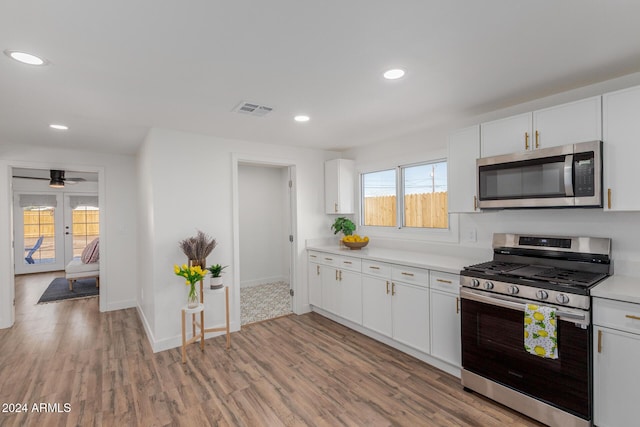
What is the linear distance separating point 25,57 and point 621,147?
366 cm

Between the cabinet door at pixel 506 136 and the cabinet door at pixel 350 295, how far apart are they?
1.86m

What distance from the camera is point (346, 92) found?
2.45 metres

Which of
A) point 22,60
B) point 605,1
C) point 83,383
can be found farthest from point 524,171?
point 83,383

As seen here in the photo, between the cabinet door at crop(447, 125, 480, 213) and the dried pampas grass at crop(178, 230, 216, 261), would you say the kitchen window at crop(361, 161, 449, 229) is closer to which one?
the cabinet door at crop(447, 125, 480, 213)

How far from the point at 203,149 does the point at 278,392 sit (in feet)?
8.66

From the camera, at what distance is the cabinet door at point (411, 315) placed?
113 inches

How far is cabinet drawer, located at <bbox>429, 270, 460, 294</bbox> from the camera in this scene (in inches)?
103

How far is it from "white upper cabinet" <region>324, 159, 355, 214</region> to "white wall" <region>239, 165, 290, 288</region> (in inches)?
62.1

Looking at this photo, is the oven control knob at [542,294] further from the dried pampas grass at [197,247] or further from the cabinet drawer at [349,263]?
the dried pampas grass at [197,247]

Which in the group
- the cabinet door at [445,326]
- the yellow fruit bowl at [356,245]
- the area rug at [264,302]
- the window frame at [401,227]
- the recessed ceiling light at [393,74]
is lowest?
the area rug at [264,302]

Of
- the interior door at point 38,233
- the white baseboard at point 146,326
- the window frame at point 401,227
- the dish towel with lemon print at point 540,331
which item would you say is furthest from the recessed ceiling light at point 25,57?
the interior door at point 38,233

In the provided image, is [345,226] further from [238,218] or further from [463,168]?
[463,168]

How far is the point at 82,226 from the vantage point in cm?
839

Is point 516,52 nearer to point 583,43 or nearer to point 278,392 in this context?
point 583,43
